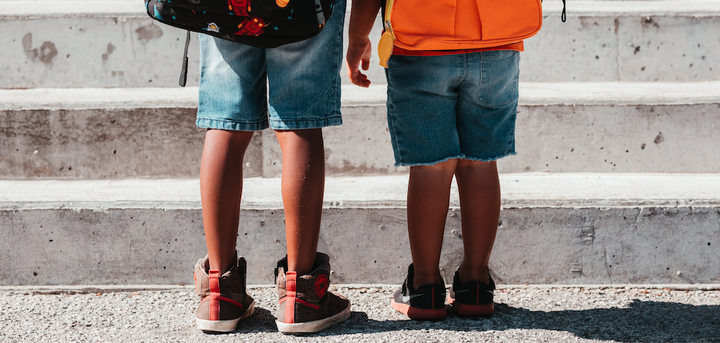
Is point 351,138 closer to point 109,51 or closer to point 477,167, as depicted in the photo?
point 477,167

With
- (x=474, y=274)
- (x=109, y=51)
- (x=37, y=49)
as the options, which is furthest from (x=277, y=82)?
(x=37, y=49)

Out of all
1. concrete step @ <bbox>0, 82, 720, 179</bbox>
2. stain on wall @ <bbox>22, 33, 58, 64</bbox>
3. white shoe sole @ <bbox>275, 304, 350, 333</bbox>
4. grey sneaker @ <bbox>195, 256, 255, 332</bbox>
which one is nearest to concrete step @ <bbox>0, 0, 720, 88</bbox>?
stain on wall @ <bbox>22, 33, 58, 64</bbox>

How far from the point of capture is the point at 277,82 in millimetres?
1454

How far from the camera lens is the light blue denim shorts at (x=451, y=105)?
4.95ft

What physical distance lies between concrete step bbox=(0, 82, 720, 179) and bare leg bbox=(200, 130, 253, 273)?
0.73m

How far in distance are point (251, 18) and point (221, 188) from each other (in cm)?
44

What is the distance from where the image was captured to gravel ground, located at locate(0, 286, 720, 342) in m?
1.54

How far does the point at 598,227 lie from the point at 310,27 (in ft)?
3.70

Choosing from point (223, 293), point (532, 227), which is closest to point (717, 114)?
point (532, 227)

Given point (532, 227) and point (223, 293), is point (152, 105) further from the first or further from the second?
point (532, 227)

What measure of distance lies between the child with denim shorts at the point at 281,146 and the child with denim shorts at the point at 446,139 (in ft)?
0.53

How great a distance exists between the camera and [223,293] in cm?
153

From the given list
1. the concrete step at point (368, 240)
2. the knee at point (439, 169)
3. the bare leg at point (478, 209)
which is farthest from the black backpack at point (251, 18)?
the concrete step at point (368, 240)

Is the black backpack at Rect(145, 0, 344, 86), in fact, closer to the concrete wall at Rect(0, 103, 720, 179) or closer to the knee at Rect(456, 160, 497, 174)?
the knee at Rect(456, 160, 497, 174)
